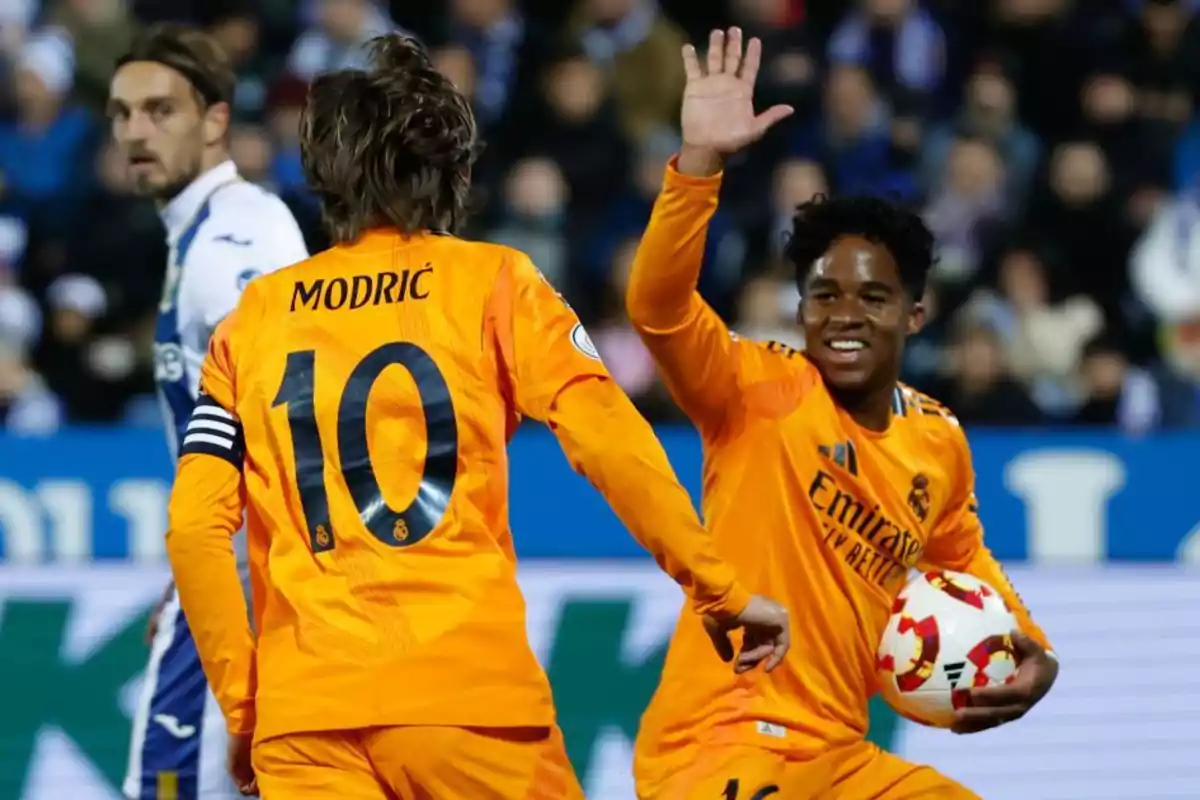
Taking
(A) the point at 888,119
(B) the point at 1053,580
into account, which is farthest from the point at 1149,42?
(B) the point at 1053,580

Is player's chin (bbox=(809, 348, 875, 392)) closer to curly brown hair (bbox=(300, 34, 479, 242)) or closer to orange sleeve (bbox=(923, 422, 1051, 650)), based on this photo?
orange sleeve (bbox=(923, 422, 1051, 650))

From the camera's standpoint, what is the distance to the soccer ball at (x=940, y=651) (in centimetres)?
498

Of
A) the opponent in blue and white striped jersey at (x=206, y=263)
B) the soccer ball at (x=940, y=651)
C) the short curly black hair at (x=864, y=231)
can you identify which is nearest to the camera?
Result: the soccer ball at (x=940, y=651)

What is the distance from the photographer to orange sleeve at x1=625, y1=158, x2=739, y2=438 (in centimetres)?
449

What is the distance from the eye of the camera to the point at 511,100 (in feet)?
39.9

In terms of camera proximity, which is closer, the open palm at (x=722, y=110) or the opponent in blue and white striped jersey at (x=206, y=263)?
the open palm at (x=722, y=110)

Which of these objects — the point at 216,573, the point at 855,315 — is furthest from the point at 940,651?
the point at 216,573

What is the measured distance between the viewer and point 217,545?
420cm

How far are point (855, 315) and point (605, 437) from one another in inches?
50.9

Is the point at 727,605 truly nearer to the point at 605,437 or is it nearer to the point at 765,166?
the point at 605,437

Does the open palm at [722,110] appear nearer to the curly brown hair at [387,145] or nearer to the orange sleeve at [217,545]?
the curly brown hair at [387,145]

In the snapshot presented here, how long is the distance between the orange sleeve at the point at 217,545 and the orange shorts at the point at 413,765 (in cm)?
23

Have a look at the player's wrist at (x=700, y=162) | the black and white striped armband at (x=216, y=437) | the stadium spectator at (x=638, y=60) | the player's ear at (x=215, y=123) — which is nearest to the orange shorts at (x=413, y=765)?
the black and white striped armband at (x=216, y=437)

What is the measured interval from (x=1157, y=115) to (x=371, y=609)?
31.3 feet
